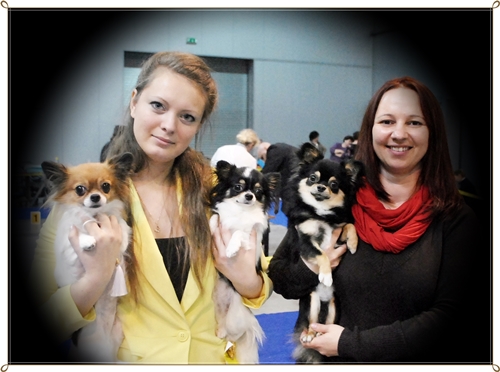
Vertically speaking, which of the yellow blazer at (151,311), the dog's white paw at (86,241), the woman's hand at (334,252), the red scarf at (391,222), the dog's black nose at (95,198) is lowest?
the yellow blazer at (151,311)

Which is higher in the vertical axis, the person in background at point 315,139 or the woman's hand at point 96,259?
the person in background at point 315,139

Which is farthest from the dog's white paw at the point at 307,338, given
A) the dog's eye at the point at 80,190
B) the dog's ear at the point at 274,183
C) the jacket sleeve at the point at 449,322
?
the dog's eye at the point at 80,190

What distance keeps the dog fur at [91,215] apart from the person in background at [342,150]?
81 centimetres

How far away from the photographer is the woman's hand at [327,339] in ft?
6.07

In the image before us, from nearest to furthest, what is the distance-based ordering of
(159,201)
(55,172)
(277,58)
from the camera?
(55,172) < (159,201) < (277,58)

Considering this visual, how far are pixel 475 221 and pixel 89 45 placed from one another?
1638 millimetres

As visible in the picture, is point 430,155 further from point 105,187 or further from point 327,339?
point 105,187

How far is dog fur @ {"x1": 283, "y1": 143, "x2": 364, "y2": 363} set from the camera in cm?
179

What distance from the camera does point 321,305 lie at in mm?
1870

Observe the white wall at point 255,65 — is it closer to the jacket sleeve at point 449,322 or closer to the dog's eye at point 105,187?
the dog's eye at point 105,187

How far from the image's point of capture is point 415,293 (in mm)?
1747

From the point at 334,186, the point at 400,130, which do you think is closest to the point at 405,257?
the point at 334,186

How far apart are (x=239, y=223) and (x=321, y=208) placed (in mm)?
321
